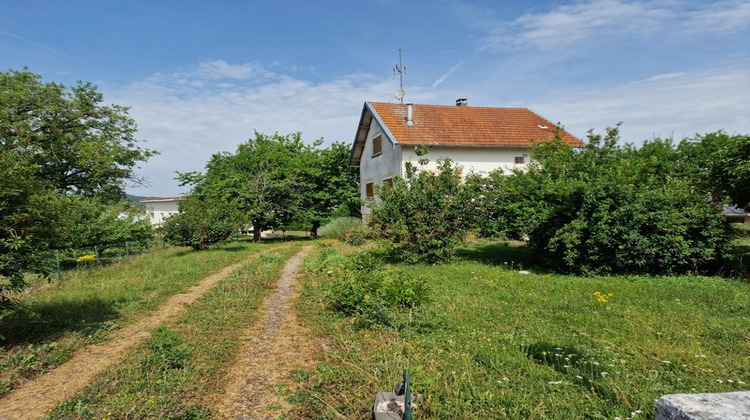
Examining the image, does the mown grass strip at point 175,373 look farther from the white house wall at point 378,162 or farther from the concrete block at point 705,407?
the white house wall at point 378,162

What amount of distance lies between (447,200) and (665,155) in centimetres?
1247

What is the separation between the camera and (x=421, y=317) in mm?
5926

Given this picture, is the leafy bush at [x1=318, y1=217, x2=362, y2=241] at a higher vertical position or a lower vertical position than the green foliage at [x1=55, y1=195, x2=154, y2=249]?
lower

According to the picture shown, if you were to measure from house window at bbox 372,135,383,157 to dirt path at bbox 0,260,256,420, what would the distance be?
1614cm

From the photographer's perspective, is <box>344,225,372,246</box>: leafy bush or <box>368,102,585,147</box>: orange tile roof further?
<box>368,102,585,147</box>: orange tile roof

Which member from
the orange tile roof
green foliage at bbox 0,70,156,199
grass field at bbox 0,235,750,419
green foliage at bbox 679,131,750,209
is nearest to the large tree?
green foliage at bbox 0,70,156,199

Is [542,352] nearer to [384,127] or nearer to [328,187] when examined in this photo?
[384,127]

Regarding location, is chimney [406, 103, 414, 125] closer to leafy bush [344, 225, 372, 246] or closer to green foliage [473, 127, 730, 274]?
leafy bush [344, 225, 372, 246]

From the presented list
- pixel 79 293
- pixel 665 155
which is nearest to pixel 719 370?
pixel 79 293

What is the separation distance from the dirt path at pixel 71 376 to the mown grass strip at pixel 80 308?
183 mm

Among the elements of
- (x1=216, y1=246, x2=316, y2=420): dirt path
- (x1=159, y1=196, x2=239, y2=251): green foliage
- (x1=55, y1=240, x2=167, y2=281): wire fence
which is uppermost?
(x1=159, y1=196, x2=239, y2=251): green foliage

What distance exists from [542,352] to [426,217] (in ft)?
25.2

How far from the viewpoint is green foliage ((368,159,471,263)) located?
11852 millimetres

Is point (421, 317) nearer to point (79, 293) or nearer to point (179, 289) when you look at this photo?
point (179, 289)
